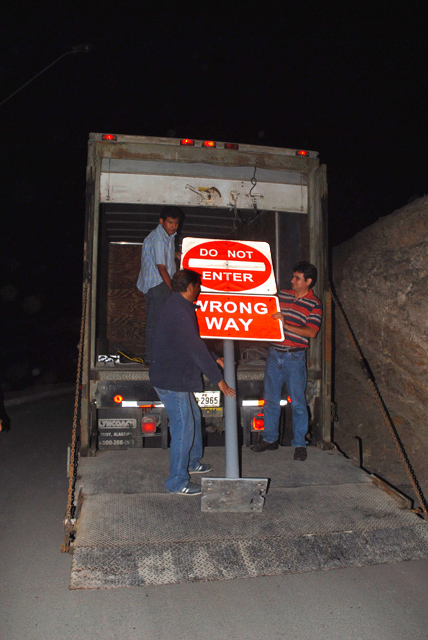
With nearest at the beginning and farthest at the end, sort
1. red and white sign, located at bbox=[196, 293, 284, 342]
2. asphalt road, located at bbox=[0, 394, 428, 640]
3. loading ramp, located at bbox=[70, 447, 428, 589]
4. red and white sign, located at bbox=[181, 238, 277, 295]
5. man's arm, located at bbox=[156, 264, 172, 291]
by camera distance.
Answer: asphalt road, located at bbox=[0, 394, 428, 640] < loading ramp, located at bbox=[70, 447, 428, 589] < red and white sign, located at bbox=[196, 293, 284, 342] < red and white sign, located at bbox=[181, 238, 277, 295] < man's arm, located at bbox=[156, 264, 172, 291]

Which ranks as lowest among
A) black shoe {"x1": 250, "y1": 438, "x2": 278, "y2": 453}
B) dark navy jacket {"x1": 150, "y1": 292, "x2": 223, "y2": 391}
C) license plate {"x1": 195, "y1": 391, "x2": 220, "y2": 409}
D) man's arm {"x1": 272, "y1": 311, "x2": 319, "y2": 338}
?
black shoe {"x1": 250, "y1": 438, "x2": 278, "y2": 453}

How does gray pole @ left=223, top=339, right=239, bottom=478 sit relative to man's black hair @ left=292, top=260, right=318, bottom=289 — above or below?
below

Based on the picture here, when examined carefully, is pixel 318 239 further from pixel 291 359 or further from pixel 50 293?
pixel 50 293

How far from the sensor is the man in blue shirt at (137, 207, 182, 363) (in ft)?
18.2

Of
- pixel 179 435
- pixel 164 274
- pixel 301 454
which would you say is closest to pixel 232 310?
pixel 164 274

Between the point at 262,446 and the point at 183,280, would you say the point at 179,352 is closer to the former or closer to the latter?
the point at 183,280

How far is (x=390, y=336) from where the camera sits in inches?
276

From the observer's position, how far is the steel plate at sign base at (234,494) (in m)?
3.90

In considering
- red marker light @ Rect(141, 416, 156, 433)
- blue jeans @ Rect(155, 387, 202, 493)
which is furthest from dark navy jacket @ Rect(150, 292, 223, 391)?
red marker light @ Rect(141, 416, 156, 433)

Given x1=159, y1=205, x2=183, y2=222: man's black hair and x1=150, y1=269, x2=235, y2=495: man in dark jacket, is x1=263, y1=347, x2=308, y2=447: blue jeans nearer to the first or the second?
x1=150, y1=269, x2=235, y2=495: man in dark jacket

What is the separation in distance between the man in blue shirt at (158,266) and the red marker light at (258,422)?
1.36 meters

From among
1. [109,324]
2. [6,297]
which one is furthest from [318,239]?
[6,297]

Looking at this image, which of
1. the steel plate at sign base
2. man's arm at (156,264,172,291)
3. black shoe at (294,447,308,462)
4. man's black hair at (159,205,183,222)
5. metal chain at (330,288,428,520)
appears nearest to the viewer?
the steel plate at sign base

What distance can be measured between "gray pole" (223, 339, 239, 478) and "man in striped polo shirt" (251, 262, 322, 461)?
782 millimetres
